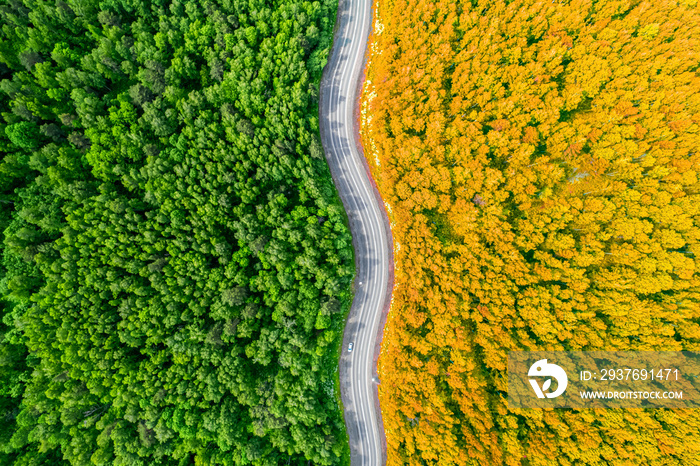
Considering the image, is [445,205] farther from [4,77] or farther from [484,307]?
[4,77]

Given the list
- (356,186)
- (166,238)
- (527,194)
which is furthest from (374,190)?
(166,238)

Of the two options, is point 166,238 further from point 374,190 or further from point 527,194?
point 527,194

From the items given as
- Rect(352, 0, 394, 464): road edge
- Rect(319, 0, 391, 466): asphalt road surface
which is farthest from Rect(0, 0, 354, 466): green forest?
Rect(352, 0, 394, 464): road edge

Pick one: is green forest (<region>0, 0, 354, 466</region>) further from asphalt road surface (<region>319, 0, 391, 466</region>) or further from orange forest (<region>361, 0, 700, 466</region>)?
orange forest (<region>361, 0, 700, 466</region>)

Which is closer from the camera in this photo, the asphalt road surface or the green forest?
the green forest

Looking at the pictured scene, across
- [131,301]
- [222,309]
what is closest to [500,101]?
[222,309]

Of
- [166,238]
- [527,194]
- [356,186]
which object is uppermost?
[527,194]

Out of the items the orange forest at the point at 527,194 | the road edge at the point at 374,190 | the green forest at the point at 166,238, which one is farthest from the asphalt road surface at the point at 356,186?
the orange forest at the point at 527,194
